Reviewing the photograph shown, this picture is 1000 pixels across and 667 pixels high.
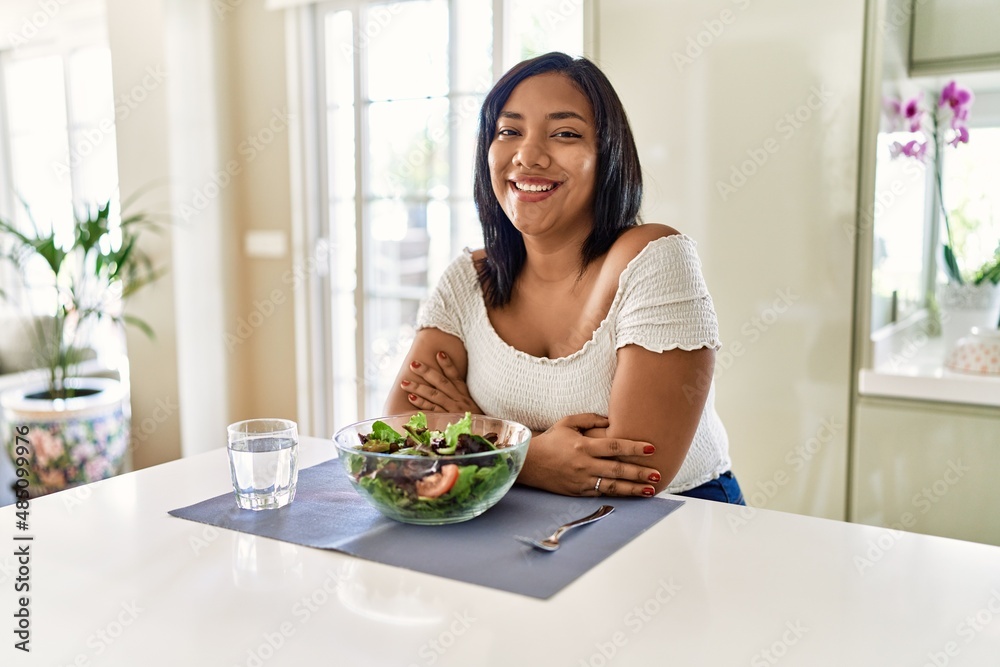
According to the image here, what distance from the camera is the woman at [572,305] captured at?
4.32ft

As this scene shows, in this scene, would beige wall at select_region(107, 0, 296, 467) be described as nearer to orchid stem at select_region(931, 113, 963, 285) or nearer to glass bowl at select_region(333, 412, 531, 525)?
orchid stem at select_region(931, 113, 963, 285)

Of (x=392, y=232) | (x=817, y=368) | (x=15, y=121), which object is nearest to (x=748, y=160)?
(x=817, y=368)

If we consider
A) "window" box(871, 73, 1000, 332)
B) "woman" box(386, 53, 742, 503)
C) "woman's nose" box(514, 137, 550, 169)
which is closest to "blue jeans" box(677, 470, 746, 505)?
"woman" box(386, 53, 742, 503)

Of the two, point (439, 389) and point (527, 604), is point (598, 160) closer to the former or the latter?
point (439, 389)

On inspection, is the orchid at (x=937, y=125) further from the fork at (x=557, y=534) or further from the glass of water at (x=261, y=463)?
the glass of water at (x=261, y=463)

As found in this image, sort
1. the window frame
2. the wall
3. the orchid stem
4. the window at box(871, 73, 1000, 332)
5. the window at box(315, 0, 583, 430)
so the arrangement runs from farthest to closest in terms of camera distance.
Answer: the window frame → the window at box(315, 0, 583, 430) → the orchid stem → the window at box(871, 73, 1000, 332) → the wall

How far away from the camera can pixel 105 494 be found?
118cm

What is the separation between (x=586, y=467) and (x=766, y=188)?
1239 millimetres

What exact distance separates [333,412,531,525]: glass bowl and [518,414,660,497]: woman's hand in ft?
0.47

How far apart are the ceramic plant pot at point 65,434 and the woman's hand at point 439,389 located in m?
2.05

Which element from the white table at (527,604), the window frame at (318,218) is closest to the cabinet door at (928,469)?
the white table at (527,604)

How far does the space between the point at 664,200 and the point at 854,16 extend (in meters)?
0.62

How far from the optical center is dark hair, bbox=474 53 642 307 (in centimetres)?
154

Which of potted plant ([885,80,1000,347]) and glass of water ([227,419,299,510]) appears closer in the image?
glass of water ([227,419,299,510])
